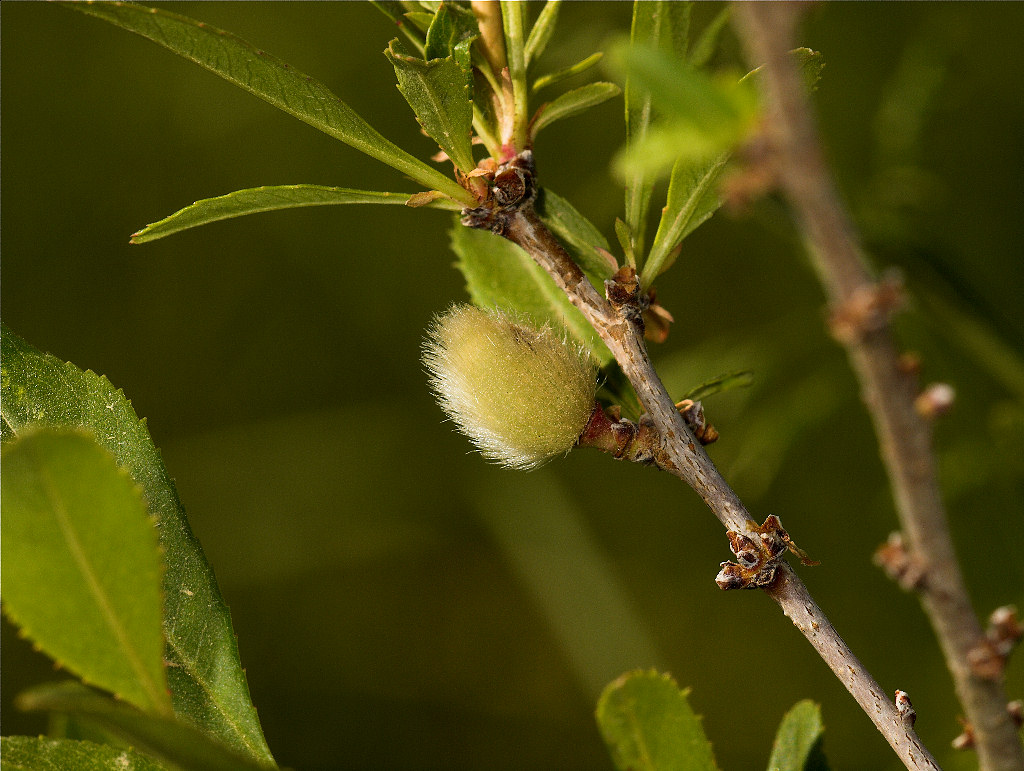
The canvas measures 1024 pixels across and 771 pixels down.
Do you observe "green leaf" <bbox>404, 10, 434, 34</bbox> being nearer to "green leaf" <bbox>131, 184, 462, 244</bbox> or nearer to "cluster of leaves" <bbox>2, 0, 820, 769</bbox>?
"cluster of leaves" <bbox>2, 0, 820, 769</bbox>

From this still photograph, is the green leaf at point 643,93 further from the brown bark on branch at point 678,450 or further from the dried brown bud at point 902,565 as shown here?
the dried brown bud at point 902,565

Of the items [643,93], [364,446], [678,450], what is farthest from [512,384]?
[364,446]

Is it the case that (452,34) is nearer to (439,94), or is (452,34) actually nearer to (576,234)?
(439,94)

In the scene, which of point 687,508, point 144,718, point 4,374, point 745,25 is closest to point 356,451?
point 687,508

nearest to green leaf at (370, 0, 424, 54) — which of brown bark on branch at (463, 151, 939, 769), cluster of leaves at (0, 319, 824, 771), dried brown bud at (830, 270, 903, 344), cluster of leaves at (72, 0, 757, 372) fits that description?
cluster of leaves at (72, 0, 757, 372)

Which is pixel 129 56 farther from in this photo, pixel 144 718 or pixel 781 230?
pixel 144 718
